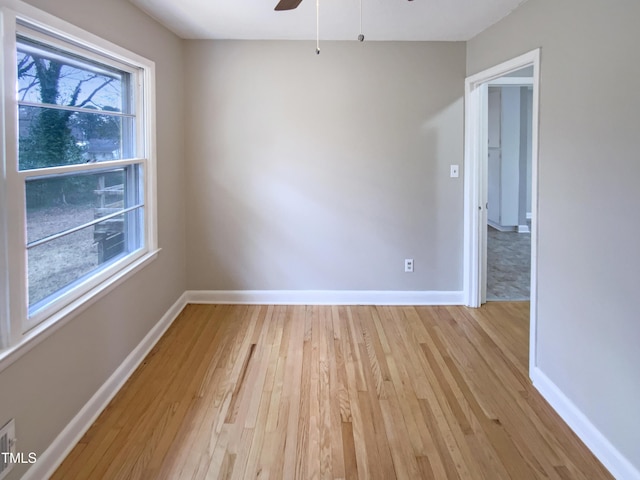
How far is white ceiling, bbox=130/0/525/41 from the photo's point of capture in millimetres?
3104

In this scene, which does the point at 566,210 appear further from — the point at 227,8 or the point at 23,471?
the point at 23,471

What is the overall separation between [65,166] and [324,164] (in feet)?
7.92

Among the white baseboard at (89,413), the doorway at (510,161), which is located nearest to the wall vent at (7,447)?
the white baseboard at (89,413)

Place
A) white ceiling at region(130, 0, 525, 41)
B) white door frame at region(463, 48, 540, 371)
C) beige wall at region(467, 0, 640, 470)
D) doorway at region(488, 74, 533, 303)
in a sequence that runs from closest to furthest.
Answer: beige wall at region(467, 0, 640, 470) < white ceiling at region(130, 0, 525, 41) < white door frame at region(463, 48, 540, 371) < doorway at region(488, 74, 533, 303)

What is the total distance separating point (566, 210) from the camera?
2562 millimetres

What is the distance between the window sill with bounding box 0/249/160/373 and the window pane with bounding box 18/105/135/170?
2.22ft

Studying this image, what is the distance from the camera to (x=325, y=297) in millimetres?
4492

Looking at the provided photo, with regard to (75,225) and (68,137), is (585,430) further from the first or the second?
(68,137)

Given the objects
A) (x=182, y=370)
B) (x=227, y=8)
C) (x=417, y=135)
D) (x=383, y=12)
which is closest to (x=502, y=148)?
(x=417, y=135)

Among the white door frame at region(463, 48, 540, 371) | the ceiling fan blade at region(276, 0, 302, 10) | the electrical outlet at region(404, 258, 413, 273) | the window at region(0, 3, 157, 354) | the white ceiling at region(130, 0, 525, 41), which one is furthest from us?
the electrical outlet at region(404, 258, 413, 273)

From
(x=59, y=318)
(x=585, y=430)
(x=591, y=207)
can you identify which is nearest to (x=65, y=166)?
(x=59, y=318)

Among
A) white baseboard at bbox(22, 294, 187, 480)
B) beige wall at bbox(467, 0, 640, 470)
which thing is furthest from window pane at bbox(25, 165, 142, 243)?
beige wall at bbox(467, 0, 640, 470)

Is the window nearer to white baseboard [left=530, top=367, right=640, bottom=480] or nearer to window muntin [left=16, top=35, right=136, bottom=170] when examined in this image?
window muntin [left=16, top=35, right=136, bottom=170]

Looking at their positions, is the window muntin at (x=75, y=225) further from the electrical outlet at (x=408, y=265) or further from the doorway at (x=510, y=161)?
the doorway at (x=510, y=161)
